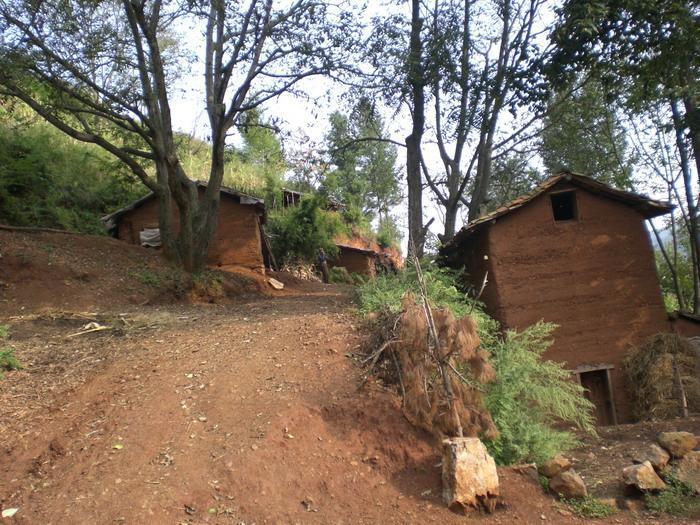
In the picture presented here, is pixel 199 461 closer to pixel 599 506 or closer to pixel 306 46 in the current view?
pixel 599 506

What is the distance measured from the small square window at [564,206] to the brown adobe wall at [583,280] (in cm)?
20

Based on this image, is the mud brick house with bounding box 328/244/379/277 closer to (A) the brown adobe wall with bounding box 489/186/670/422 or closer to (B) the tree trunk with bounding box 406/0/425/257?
(B) the tree trunk with bounding box 406/0/425/257

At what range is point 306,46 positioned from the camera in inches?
556

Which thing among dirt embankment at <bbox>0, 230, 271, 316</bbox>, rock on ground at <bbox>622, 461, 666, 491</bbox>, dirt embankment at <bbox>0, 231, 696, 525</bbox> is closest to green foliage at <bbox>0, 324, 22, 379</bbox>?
dirt embankment at <bbox>0, 231, 696, 525</bbox>

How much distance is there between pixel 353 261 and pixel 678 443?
79.3ft

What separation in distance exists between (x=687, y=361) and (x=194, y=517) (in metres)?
9.94

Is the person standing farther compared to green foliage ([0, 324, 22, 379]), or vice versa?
the person standing

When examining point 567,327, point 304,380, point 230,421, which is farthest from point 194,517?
point 567,327

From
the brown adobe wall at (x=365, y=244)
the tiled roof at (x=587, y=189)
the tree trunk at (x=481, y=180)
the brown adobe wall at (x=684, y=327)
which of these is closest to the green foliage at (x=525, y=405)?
the tiled roof at (x=587, y=189)

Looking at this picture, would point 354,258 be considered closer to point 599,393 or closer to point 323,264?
point 323,264

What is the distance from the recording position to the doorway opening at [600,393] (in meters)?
11.5

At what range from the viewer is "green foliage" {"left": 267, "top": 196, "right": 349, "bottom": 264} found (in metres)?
25.1

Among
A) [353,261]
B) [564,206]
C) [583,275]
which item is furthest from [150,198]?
[583,275]

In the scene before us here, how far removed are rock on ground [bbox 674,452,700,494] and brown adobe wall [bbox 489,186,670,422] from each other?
4700mm
